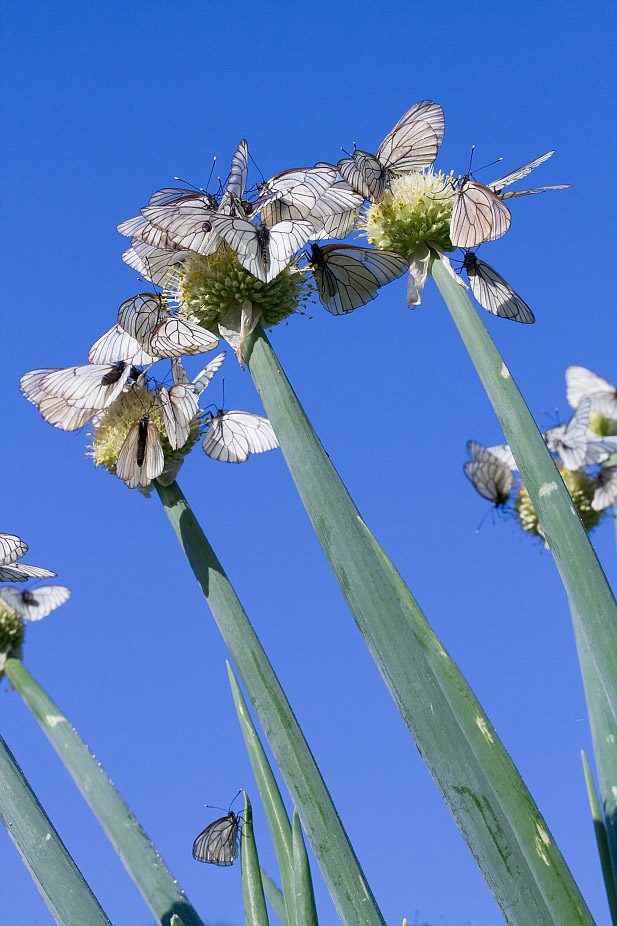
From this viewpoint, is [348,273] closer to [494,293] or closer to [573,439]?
[494,293]

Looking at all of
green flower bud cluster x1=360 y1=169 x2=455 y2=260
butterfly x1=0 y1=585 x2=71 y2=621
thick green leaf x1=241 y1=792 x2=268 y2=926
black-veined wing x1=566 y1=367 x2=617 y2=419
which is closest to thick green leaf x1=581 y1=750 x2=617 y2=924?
thick green leaf x1=241 y1=792 x2=268 y2=926

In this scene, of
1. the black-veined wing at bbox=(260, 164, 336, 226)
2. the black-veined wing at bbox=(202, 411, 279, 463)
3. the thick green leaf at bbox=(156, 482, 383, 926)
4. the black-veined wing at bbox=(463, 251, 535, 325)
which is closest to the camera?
the thick green leaf at bbox=(156, 482, 383, 926)

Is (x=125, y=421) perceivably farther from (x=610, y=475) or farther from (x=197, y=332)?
(x=610, y=475)

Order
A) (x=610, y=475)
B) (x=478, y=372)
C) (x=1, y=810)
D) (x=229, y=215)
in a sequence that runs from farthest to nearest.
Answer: (x=610, y=475), (x=478, y=372), (x=229, y=215), (x=1, y=810)

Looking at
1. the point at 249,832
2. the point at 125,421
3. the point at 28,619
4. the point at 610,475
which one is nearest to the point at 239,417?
the point at 125,421

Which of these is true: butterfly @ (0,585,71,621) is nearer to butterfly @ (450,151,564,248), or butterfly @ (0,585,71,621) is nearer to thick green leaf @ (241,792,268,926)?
thick green leaf @ (241,792,268,926)

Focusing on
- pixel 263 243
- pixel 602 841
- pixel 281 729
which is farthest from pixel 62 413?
pixel 602 841

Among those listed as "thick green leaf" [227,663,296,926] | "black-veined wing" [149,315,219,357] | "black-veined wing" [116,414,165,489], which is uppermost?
"black-veined wing" [149,315,219,357]

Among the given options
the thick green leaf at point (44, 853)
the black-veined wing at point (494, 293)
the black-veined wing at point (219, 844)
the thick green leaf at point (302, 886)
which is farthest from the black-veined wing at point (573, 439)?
the thick green leaf at point (44, 853)
